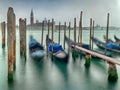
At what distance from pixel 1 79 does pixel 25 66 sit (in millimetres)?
4769

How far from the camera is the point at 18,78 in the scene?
44.3ft

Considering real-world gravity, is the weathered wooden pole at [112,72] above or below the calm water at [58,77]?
above

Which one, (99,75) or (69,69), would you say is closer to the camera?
(99,75)

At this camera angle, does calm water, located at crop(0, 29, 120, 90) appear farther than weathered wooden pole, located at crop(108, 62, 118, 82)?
No

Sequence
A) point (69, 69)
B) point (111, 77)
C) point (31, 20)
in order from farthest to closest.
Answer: point (31, 20), point (69, 69), point (111, 77)

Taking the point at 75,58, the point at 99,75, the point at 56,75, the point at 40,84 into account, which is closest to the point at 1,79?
the point at 40,84

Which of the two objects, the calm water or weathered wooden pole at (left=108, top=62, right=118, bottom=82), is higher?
weathered wooden pole at (left=108, top=62, right=118, bottom=82)

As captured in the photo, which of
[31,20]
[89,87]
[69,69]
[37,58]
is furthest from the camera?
[31,20]

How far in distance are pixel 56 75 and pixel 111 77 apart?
11.4ft

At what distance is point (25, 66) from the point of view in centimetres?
1781

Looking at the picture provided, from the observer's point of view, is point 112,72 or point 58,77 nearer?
point 112,72

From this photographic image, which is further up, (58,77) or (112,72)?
(112,72)

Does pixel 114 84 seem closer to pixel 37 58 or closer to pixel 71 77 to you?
pixel 71 77

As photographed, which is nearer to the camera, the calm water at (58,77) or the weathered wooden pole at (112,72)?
the calm water at (58,77)
